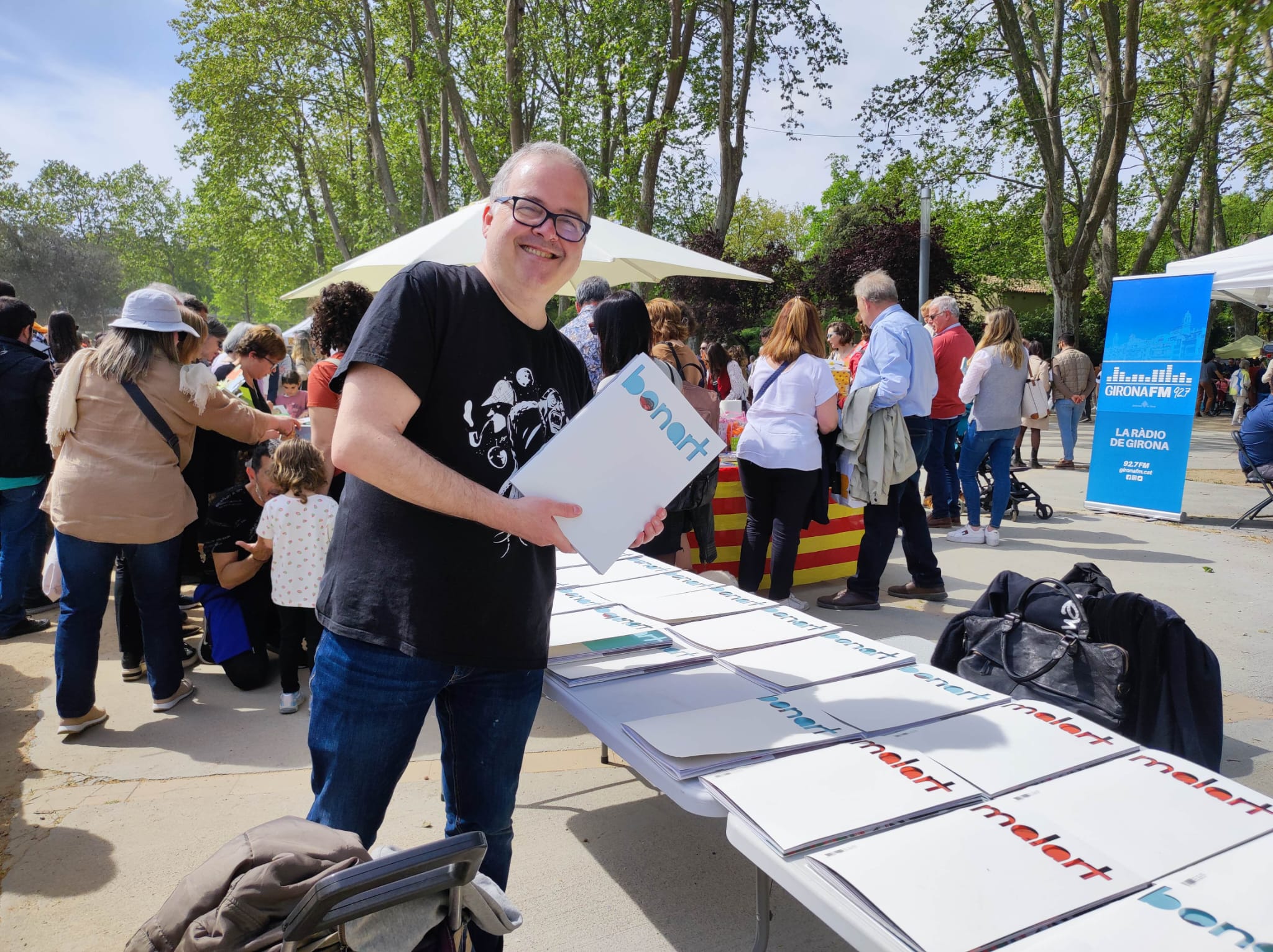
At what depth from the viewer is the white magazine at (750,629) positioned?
255cm

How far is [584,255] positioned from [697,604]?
15.3ft

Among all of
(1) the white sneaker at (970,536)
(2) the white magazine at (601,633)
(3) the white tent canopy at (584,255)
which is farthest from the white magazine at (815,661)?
(1) the white sneaker at (970,536)

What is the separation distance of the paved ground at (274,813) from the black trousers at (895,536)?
1.19ft

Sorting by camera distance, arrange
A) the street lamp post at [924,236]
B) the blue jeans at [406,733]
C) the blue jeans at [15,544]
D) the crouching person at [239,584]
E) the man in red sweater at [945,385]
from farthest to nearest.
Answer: the street lamp post at [924,236] < the man in red sweater at [945,385] < the blue jeans at [15,544] < the crouching person at [239,584] < the blue jeans at [406,733]

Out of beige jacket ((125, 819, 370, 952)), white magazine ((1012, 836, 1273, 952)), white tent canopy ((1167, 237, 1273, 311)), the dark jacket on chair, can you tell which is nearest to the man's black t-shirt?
beige jacket ((125, 819, 370, 952))

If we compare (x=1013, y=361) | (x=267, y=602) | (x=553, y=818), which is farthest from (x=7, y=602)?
(x=1013, y=361)

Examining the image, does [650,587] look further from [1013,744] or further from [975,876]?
[975,876]

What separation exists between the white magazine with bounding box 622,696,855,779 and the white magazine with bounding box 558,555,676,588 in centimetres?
132

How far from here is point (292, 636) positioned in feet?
12.6

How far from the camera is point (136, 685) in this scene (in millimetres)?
4145

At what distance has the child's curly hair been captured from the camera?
12.5 feet

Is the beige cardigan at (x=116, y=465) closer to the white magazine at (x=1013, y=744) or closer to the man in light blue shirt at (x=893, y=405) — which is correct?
the white magazine at (x=1013, y=744)

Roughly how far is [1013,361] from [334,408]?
5.66 meters

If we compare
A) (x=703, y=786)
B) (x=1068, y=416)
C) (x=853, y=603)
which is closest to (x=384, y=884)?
(x=703, y=786)
